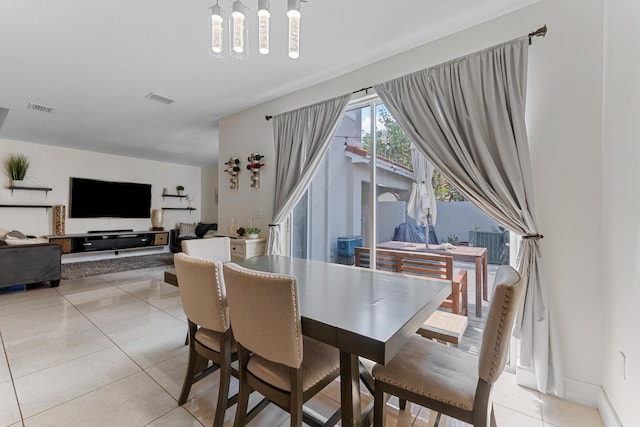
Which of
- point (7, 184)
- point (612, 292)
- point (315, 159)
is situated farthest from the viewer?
point (7, 184)

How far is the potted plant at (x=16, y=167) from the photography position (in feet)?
17.6

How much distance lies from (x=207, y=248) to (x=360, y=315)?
1950 mm

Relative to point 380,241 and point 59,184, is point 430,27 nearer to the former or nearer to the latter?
point 380,241

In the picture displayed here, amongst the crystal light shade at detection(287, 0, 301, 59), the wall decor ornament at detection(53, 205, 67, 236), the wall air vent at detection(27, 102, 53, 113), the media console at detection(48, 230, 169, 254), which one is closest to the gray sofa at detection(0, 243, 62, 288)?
the media console at detection(48, 230, 169, 254)

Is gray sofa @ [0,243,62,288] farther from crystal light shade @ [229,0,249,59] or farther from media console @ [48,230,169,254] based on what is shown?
crystal light shade @ [229,0,249,59]

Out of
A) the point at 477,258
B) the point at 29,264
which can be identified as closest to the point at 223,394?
the point at 477,258

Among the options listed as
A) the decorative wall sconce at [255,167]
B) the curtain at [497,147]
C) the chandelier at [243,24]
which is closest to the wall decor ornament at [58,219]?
the decorative wall sconce at [255,167]

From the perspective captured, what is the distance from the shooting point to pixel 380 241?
286 cm

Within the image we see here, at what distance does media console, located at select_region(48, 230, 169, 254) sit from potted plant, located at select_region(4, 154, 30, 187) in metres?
1.24

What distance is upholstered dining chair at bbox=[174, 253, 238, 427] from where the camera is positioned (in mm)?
1422

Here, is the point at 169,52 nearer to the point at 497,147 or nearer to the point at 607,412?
the point at 497,147

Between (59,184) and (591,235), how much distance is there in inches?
339

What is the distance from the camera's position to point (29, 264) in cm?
386

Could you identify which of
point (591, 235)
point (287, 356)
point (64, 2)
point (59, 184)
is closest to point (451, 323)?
point (591, 235)
